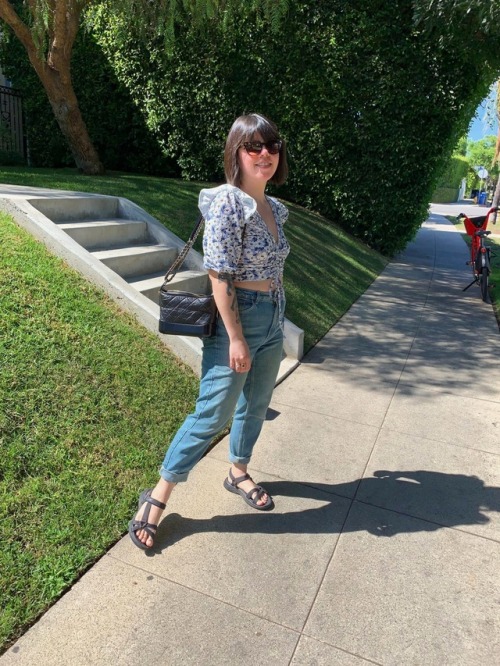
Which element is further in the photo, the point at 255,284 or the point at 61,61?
the point at 61,61

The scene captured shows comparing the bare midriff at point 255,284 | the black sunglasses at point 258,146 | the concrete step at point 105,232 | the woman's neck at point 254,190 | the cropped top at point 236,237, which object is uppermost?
the black sunglasses at point 258,146

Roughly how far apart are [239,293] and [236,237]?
0.90 ft

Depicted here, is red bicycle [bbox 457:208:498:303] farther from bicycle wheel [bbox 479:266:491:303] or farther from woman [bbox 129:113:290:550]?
woman [bbox 129:113:290:550]

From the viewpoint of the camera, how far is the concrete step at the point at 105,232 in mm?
5051

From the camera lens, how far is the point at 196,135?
1133 cm

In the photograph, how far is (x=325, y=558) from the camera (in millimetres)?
2508

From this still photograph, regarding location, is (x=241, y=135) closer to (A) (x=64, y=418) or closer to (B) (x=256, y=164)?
(B) (x=256, y=164)

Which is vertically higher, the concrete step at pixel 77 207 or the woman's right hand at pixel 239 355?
the concrete step at pixel 77 207


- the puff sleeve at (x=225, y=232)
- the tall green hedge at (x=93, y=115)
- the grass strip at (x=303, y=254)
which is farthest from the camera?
the tall green hedge at (x=93, y=115)

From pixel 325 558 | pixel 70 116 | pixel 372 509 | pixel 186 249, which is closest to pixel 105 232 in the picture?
pixel 186 249

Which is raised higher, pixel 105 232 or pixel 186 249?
pixel 186 249

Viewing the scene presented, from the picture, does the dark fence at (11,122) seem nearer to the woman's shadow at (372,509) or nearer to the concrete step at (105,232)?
the concrete step at (105,232)

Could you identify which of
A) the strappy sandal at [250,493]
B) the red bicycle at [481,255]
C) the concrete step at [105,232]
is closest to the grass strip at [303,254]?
the concrete step at [105,232]

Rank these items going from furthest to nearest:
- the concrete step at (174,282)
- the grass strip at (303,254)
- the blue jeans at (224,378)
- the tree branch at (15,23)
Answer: the tree branch at (15,23) → the grass strip at (303,254) → the concrete step at (174,282) → the blue jeans at (224,378)
